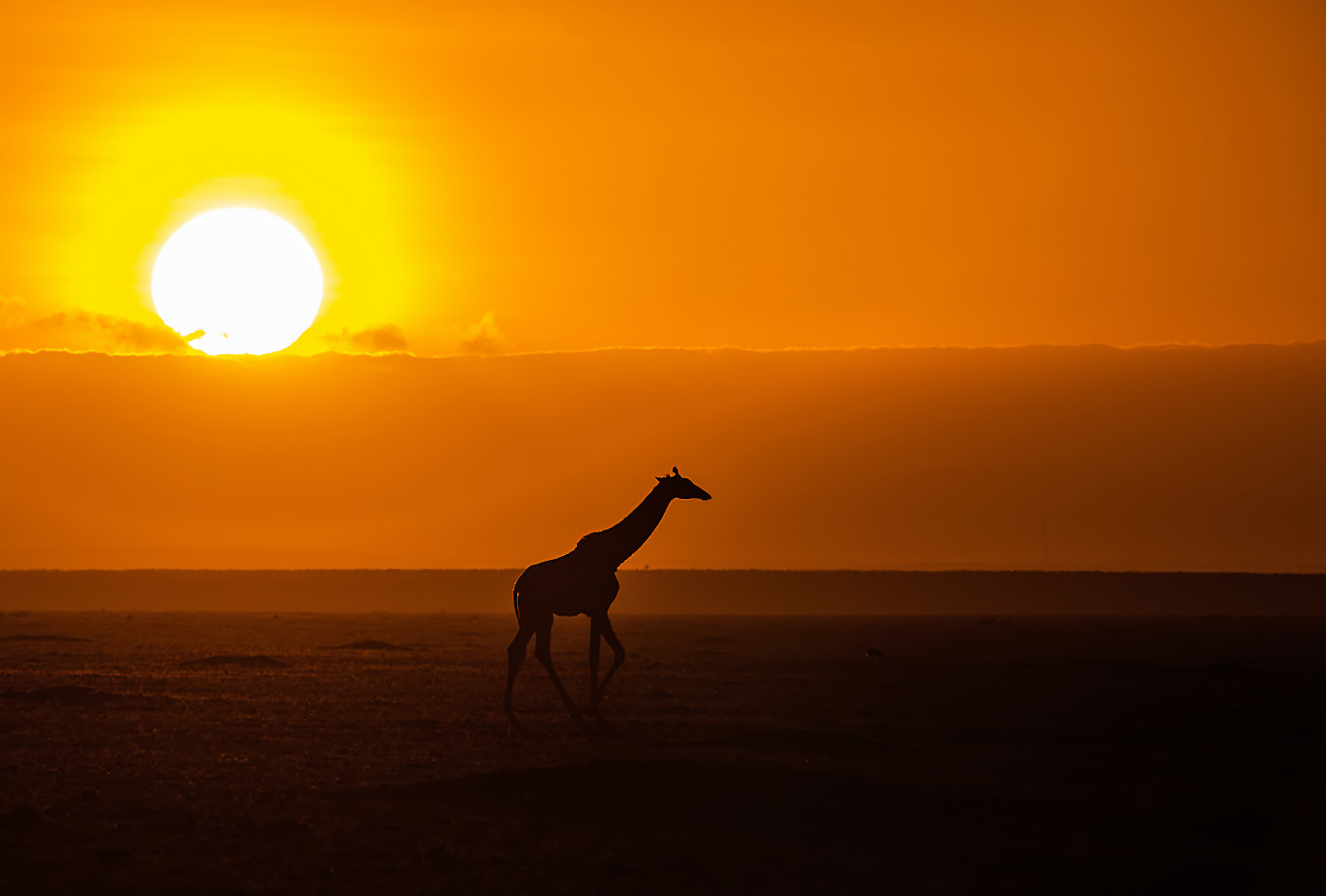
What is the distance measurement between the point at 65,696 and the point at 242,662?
9.67 meters

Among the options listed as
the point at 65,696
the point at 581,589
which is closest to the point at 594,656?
the point at 581,589

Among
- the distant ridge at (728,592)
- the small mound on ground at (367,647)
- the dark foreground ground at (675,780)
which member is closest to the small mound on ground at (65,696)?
the dark foreground ground at (675,780)

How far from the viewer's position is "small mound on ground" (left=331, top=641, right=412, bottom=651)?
146ft

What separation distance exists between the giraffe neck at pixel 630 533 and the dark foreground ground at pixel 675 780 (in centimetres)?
276

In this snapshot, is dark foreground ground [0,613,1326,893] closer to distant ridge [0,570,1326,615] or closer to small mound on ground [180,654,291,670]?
small mound on ground [180,654,291,670]

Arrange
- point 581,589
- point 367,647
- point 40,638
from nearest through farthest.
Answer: point 581,589
point 367,647
point 40,638

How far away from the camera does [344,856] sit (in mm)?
15273

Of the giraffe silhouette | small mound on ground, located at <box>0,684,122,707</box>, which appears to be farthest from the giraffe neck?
small mound on ground, located at <box>0,684,122,707</box>

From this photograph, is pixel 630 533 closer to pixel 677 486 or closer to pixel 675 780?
pixel 677 486

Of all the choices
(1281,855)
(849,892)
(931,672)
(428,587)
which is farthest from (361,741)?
(428,587)

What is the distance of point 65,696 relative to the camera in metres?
28.4

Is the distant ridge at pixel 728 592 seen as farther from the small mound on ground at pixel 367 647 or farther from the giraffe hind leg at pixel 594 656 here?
the giraffe hind leg at pixel 594 656

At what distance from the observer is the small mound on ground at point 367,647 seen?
44.6 meters

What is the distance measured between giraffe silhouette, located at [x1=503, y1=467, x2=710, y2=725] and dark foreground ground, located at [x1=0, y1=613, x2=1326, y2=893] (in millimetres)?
1183
